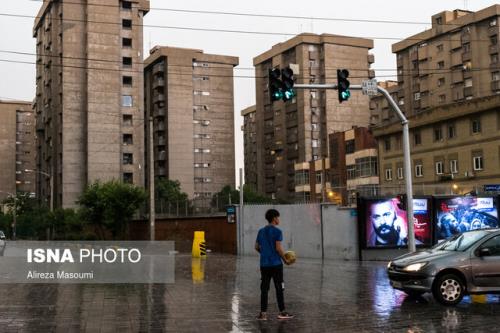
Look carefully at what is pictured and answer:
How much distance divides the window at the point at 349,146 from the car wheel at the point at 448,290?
214 feet

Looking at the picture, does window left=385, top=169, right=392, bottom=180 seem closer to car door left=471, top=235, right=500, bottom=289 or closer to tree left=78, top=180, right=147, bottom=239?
tree left=78, top=180, right=147, bottom=239

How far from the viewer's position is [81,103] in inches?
3039

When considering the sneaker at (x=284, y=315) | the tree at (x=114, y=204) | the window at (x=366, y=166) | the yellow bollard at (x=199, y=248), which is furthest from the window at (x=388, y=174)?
the sneaker at (x=284, y=315)

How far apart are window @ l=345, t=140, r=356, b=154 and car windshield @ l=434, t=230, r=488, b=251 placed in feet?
→ 209

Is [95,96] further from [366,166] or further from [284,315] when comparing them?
[284,315]

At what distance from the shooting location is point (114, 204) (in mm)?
44500

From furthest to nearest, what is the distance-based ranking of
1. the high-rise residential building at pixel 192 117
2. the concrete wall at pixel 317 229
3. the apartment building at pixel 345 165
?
the high-rise residential building at pixel 192 117 < the apartment building at pixel 345 165 < the concrete wall at pixel 317 229

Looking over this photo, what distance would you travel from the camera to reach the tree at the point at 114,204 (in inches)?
1757

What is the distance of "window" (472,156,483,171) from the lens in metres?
51.7

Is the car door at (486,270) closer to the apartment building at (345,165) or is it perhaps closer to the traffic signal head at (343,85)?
the traffic signal head at (343,85)

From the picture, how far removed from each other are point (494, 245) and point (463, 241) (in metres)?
0.70

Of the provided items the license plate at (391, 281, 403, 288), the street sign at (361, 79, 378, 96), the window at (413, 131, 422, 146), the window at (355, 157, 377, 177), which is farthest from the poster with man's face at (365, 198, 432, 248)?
the window at (355, 157, 377, 177)

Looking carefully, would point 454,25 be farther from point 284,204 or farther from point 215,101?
point 284,204

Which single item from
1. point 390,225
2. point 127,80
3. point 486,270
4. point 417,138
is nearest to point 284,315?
point 486,270
